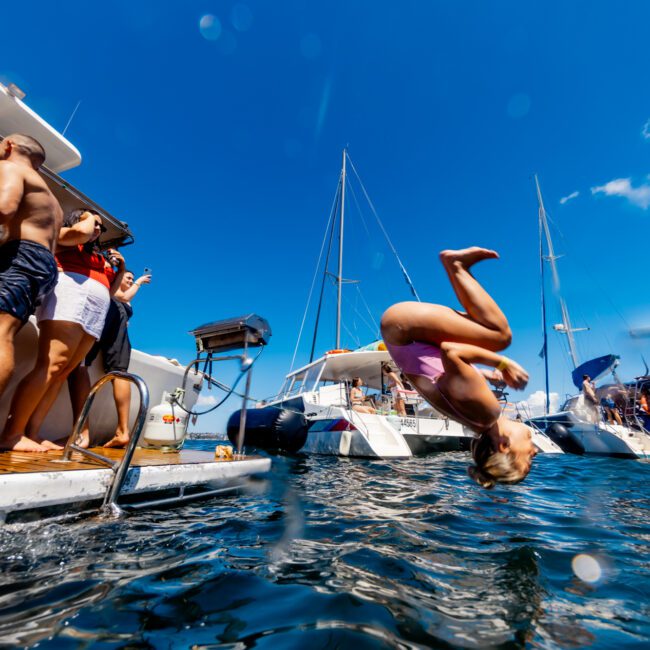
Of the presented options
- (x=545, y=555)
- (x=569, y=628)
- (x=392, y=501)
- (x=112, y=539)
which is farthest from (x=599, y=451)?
(x=112, y=539)

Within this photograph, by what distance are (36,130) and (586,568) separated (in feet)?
19.3

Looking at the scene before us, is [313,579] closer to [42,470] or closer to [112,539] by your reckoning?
[112,539]

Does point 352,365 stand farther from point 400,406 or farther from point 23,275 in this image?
point 23,275

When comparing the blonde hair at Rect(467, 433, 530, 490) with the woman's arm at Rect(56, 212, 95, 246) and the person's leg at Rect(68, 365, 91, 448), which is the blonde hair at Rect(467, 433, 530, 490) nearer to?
the woman's arm at Rect(56, 212, 95, 246)

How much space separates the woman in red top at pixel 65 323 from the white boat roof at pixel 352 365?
31.8 ft

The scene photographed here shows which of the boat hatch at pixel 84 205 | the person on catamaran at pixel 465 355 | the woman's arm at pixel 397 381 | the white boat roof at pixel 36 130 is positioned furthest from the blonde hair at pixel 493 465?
the woman's arm at pixel 397 381

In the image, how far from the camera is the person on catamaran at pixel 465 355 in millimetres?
1592

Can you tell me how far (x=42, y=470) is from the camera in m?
1.84

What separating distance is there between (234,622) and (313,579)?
46 centimetres

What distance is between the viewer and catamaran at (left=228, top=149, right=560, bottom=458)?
349 inches

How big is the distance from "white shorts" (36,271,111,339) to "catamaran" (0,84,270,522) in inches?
16.5

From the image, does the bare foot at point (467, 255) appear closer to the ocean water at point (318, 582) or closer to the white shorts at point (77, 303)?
the ocean water at point (318, 582)

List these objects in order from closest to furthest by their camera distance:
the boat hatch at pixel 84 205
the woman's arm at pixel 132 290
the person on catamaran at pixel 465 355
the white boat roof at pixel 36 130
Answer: the person on catamaran at pixel 465 355 < the white boat roof at pixel 36 130 < the boat hatch at pixel 84 205 < the woman's arm at pixel 132 290

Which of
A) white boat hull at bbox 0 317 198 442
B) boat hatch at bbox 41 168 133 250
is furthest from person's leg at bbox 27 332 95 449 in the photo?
boat hatch at bbox 41 168 133 250
